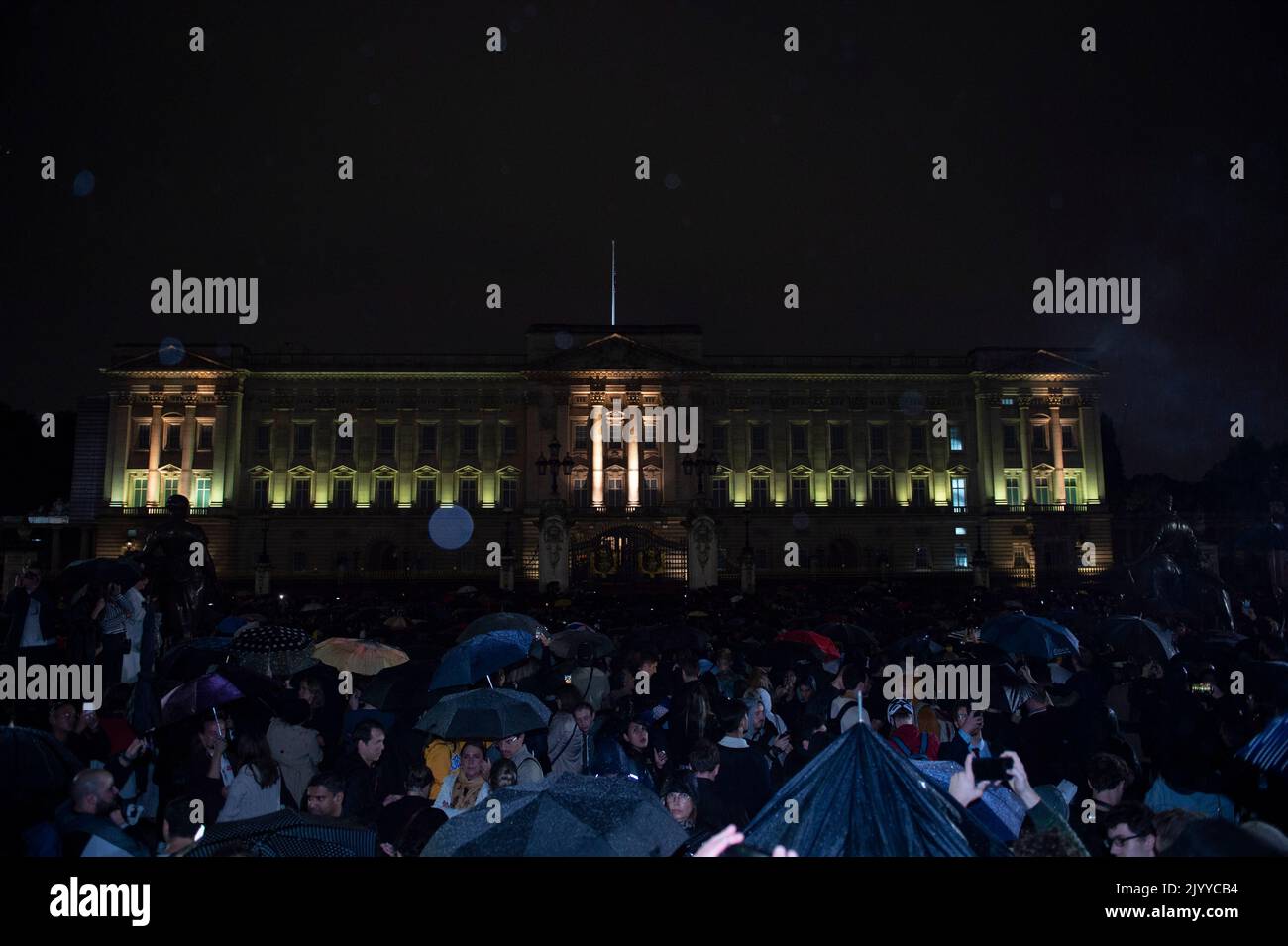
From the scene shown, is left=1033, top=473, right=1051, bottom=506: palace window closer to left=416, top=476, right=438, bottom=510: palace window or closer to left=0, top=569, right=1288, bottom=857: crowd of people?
left=416, top=476, right=438, bottom=510: palace window

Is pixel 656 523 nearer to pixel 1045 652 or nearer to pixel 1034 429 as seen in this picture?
pixel 1034 429

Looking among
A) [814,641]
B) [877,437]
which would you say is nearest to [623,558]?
[877,437]

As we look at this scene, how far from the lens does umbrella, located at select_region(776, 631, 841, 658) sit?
42.8ft

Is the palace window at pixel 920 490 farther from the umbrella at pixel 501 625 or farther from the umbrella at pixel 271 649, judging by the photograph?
the umbrella at pixel 271 649

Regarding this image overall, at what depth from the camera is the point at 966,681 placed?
1010cm

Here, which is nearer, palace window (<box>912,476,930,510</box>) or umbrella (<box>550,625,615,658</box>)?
umbrella (<box>550,625,615,658</box>)

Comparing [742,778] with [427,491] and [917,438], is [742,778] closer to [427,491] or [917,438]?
[427,491]

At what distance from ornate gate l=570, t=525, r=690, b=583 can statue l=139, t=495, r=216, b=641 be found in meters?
25.5

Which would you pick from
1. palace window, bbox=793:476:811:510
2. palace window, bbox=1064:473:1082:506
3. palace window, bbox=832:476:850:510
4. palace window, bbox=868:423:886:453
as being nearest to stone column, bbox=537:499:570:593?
palace window, bbox=793:476:811:510
